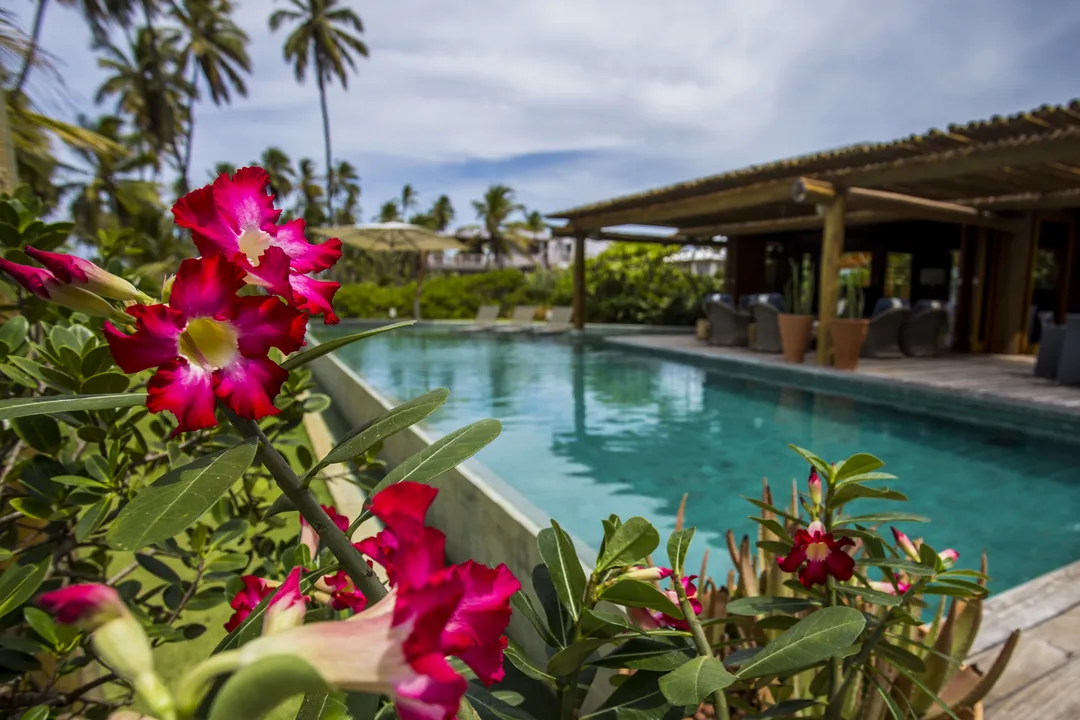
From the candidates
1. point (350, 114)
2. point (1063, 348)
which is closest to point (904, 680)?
point (1063, 348)

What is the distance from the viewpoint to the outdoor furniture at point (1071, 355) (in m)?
7.68

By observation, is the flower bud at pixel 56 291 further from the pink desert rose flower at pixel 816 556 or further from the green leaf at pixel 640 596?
the pink desert rose flower at pixel 816 556

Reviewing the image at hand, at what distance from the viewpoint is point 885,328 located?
10953 mm

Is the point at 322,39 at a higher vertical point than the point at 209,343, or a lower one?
higher

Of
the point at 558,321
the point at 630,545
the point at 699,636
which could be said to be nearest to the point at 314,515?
the point at 630,545

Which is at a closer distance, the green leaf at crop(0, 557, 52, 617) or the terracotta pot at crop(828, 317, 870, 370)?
the green leaf at crop(0, 557, 52, 617)

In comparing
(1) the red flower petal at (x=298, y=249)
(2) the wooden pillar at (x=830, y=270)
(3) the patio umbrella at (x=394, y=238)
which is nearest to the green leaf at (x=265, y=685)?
(1) the red flower petal at (x=298, y=249)

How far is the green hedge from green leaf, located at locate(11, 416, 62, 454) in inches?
720

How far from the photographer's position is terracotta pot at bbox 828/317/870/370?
28.9 feet

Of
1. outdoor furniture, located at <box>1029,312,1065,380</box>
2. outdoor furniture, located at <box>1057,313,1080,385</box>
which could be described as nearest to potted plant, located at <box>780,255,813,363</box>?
outdoor furniture, located at <box>1029,312,1065,380</box>

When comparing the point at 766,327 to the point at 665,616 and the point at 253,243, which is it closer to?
the point at 665,616

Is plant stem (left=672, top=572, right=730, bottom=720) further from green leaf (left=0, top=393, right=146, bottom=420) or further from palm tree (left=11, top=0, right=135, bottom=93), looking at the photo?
palm tree (left=11, top=0, right=135, bottom=93)

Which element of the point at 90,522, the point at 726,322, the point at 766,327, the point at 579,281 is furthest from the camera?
the point at 579,281

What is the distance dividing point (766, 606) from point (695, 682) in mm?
429
